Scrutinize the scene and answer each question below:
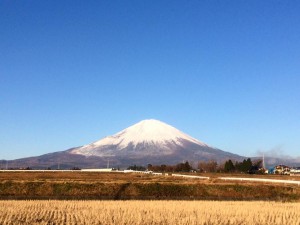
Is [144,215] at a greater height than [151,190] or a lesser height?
lesser

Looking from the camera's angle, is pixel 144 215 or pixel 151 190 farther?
pixel 151 190

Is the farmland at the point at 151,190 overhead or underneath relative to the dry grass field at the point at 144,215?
overhead

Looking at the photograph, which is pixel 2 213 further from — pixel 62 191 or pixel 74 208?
pixel 62 191

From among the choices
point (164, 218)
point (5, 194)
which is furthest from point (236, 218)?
point (5, 194)

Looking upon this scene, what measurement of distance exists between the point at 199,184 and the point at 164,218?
30.8 metres

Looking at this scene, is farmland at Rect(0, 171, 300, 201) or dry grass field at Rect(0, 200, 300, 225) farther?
farmland at Rect(0, 171, 300, 201)

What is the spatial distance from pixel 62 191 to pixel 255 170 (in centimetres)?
12664

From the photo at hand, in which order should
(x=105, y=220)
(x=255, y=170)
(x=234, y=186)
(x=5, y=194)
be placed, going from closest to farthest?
(x=105, y=220)
(x=5, y=194)
(x=234, y=186)
(x=255, y=170)

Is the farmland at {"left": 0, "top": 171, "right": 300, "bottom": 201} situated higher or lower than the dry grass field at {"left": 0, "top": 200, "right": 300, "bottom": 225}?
higher

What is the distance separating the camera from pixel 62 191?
51281 millimetres

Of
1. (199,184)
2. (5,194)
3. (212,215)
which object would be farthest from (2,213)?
(199,184)

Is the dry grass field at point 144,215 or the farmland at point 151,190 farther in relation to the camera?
the farmland at point 151,190

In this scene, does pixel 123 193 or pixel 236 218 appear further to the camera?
pixel 123 193

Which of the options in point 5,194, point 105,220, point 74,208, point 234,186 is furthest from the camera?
point 234,186
